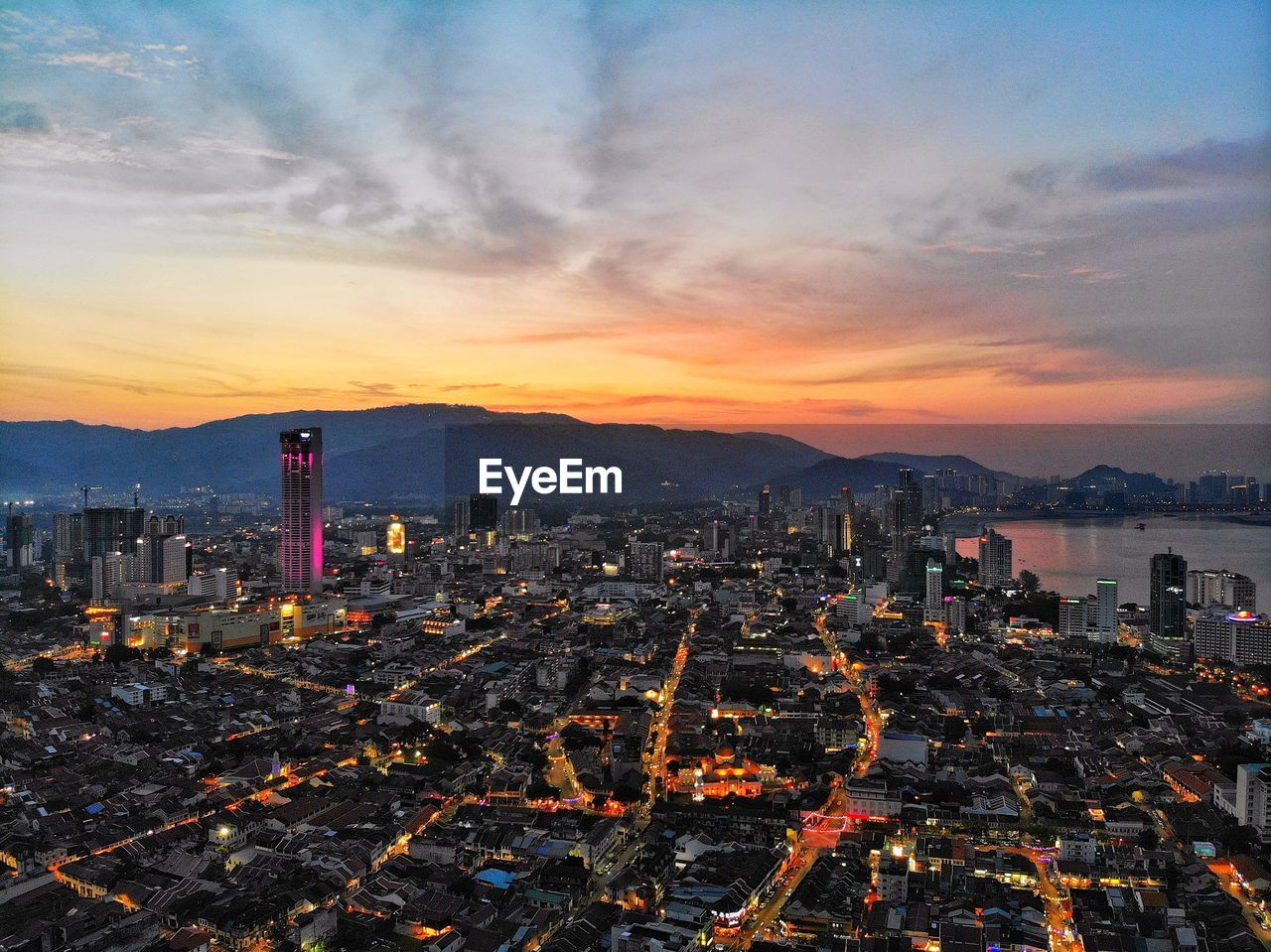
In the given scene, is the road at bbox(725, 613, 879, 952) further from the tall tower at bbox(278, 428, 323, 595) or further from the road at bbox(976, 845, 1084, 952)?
the tall tower at bbox(278, 428, 323, 595)

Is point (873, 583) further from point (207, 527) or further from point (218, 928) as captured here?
point (207, 527)

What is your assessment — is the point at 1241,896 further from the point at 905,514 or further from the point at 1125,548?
the point at 1125,548

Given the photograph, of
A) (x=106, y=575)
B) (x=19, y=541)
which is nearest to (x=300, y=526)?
(x=106, y=575)

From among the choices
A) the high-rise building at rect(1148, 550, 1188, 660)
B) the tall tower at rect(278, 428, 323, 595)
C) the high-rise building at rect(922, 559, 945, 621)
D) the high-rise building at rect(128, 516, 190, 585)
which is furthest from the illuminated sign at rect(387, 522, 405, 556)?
the high-rise building at rect(1148, 550, 1188, 660)

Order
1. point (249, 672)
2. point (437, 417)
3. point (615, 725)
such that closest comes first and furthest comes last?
point (615, 725)
point (249, 672)
point (437, 417)

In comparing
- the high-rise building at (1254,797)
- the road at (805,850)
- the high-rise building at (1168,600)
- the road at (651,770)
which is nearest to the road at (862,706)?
the road at (805,850)

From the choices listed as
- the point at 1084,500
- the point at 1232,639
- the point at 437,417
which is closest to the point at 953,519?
the point at 1084,500

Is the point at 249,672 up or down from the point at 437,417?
down
